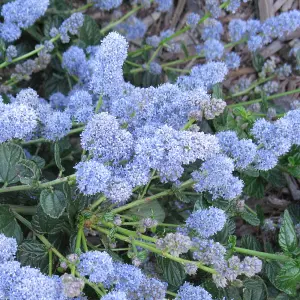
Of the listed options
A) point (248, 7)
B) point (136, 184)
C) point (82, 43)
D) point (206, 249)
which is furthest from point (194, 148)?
point (248, 7)

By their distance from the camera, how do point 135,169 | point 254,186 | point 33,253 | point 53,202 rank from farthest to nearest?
point 254,186 < point 33,253 < point 53,202 < point 135,169

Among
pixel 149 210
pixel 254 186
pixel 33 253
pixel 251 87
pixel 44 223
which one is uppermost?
pixel 251 87

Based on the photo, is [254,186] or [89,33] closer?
[254,186]

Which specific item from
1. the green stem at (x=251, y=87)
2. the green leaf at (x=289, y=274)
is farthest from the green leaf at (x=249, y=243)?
the green stem at (x=251, y=87)

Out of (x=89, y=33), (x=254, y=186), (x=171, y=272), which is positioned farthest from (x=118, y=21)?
(x=171, y=272)

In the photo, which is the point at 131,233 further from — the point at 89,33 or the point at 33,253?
the point at 89,33

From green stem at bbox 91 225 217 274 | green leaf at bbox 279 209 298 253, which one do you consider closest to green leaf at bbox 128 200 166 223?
green stem at bbox 91 225 217 274

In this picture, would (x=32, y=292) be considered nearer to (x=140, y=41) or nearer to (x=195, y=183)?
(x=195, y=183)

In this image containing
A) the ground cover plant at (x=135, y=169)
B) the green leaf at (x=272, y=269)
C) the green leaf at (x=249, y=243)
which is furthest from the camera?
the green leaf at (x=249, y=243)

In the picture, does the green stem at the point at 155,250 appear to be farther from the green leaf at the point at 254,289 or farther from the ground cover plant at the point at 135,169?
the green leaf at the point at 254,289
